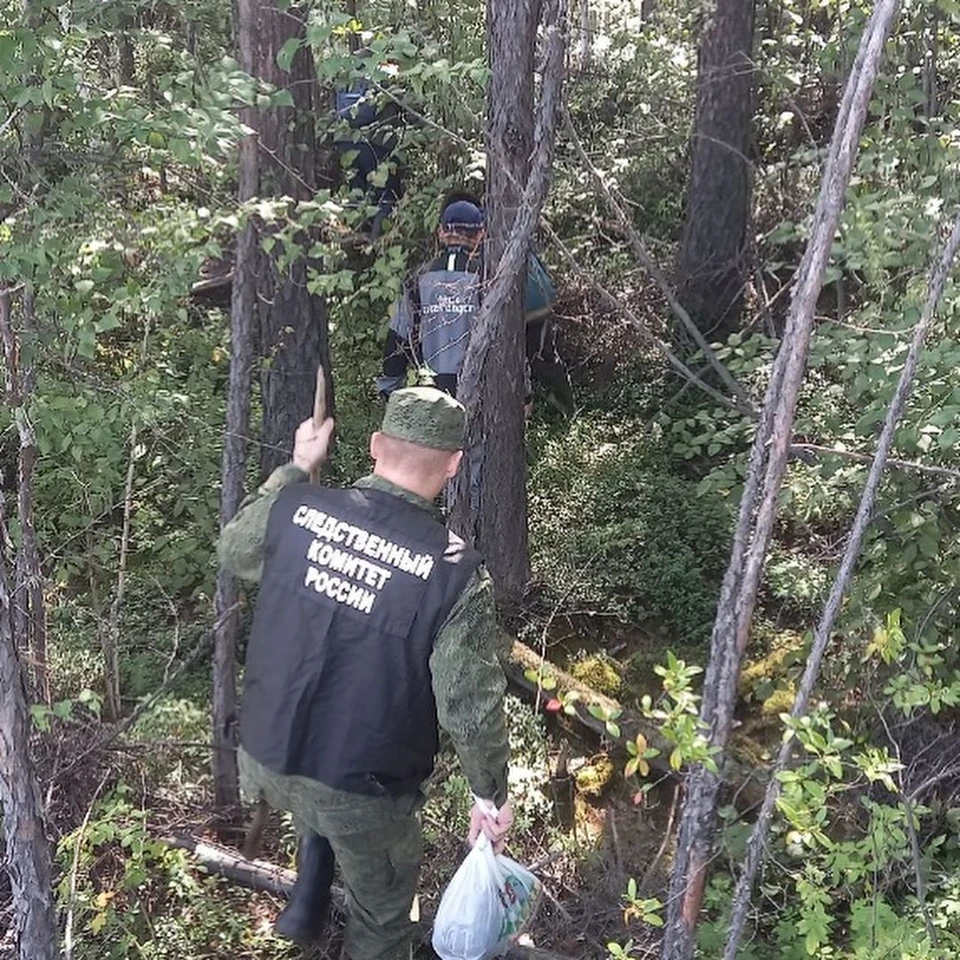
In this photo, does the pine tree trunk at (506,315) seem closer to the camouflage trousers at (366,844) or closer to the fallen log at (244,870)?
the camouflage trousers at (366,844)

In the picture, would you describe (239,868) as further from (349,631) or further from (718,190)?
(718,190)

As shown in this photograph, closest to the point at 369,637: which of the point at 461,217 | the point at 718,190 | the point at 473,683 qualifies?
the point at 473,683

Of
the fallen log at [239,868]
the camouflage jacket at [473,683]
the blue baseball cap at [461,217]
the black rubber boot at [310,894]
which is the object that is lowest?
the fallen log at [239,868]

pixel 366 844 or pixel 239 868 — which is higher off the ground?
pixel 366 844

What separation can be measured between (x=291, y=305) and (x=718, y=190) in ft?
14.8

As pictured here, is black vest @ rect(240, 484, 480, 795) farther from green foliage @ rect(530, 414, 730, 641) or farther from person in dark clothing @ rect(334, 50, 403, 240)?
green foliage @ rect(530, 414, 730, 641)

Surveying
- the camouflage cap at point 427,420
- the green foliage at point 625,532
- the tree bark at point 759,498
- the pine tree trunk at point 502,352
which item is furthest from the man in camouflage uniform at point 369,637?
the green foliage at point 625,532

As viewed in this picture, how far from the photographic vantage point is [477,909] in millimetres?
2998

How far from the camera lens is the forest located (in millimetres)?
3023

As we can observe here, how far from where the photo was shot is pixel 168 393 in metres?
4.47

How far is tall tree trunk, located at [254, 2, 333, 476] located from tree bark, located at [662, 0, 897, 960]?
3154 mm

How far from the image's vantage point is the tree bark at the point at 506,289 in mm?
3420

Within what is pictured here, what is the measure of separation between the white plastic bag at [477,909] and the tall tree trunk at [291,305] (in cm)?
285

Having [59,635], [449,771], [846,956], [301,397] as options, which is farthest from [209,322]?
[846,956]
